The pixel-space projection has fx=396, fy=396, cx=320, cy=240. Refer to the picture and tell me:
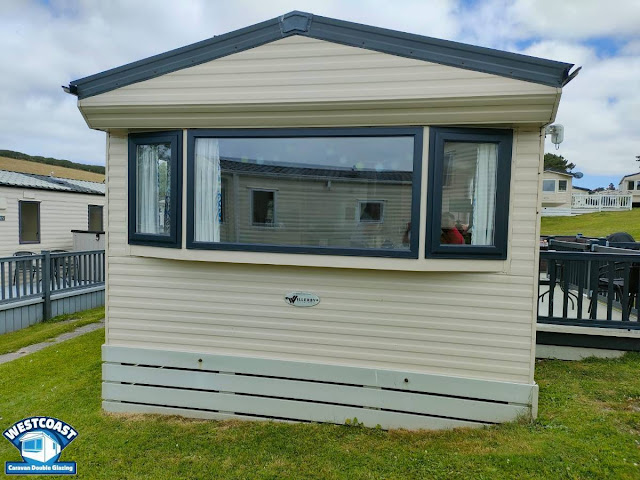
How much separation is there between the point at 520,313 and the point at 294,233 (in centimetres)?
Answer: 183

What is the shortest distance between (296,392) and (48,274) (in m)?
6.08

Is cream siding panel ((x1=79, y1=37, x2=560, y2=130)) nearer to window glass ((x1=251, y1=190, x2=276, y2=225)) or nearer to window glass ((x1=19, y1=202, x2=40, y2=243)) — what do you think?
window glass ((x1=251, y1=190, x2=276, y2=225))

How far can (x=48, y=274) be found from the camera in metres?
7.12

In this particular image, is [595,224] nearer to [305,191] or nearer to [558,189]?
[558,189]

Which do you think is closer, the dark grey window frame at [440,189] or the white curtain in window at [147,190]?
the dark grey window frame at [440,189]

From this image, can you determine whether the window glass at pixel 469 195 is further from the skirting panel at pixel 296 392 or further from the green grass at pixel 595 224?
the green grass at pixel 595 224

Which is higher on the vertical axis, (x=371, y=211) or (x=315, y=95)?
(x=315, y=95)

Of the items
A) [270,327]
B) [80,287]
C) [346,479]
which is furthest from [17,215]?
[346,479]

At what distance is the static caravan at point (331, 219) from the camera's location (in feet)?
9.54

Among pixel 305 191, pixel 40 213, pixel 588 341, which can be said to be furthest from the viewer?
pixel 40 213

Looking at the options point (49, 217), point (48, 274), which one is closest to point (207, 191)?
point (48, 274)

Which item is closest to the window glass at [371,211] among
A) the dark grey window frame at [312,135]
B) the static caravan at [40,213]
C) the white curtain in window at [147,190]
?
the dark grey window frame at [312,135]

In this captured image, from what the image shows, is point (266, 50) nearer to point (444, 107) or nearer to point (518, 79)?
point (444, 107)

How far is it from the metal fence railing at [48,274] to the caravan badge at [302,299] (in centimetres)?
564
